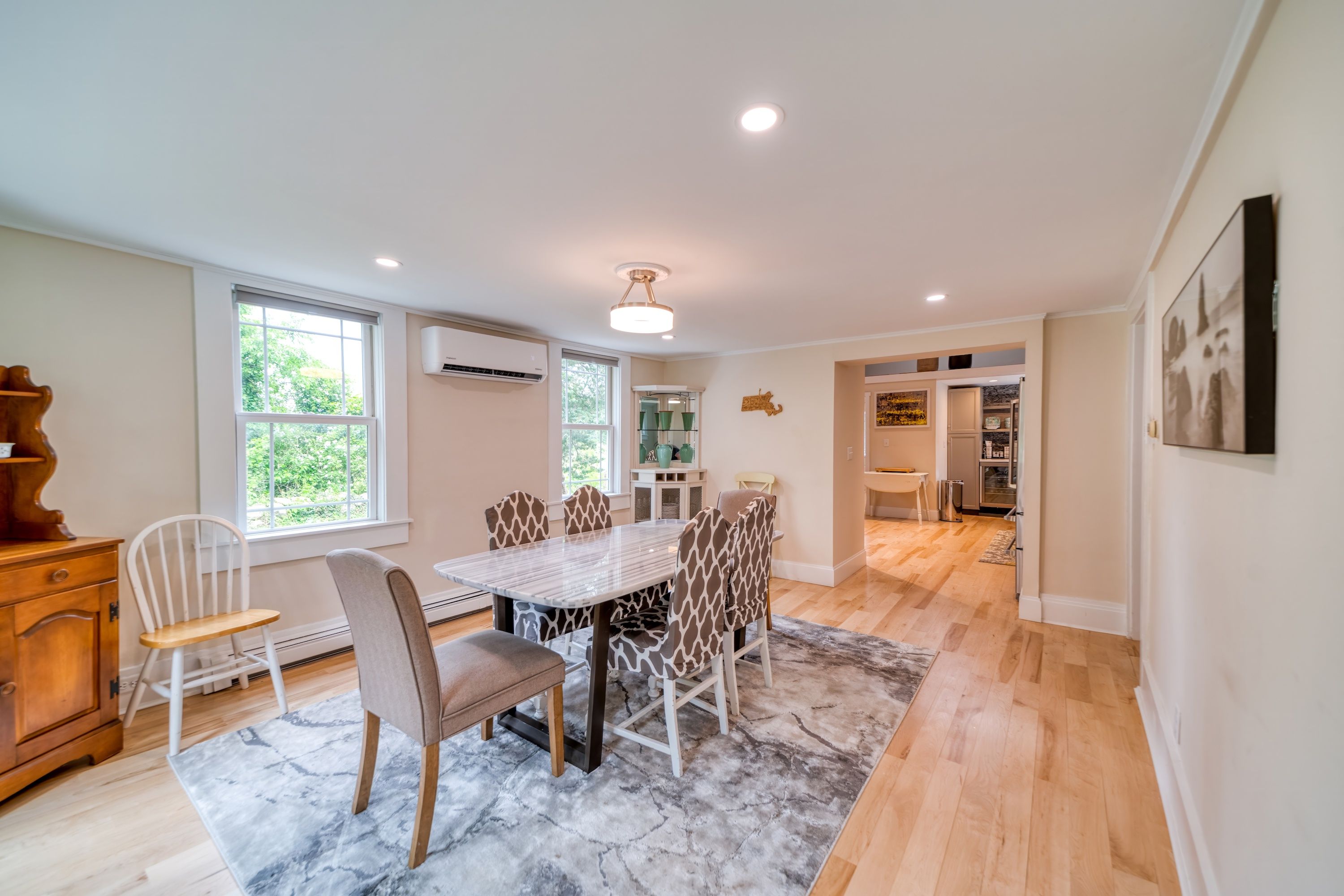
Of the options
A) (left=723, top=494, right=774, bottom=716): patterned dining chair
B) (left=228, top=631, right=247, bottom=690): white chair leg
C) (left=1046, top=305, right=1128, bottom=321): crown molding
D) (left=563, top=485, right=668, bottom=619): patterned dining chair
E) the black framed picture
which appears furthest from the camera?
(left=1046, top=305, right=1128, bottom=321): crown molding

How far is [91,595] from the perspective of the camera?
214 centimetres

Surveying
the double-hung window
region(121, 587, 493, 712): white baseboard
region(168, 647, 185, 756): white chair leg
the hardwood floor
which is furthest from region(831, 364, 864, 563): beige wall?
region(168, 647, 185, 756): white chair leg

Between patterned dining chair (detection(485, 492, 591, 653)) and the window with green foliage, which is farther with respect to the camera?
the window with green foliage

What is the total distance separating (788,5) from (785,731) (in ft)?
8.53

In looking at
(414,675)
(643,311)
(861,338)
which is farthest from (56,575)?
(861,338)

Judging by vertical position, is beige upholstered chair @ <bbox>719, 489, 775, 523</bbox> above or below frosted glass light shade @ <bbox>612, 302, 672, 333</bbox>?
below

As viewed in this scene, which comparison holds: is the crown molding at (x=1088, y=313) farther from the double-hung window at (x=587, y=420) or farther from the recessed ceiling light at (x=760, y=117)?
the double-hung window at (x=587, y=420)

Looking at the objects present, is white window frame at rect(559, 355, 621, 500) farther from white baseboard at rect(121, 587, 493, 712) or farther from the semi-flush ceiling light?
the semi-flush ceiling light

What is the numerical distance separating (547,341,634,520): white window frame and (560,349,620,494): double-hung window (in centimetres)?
1

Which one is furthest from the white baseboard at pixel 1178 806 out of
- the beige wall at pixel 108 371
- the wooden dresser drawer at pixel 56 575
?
the beige wall at pixel 108 371

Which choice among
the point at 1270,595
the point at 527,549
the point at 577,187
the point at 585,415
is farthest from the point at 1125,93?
the point at 585,415

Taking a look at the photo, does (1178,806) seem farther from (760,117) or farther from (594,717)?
(760,117)

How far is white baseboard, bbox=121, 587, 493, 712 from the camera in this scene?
259 cm

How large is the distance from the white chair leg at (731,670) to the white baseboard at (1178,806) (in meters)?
1.56
